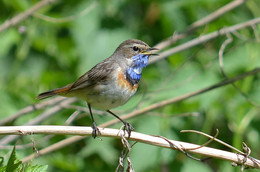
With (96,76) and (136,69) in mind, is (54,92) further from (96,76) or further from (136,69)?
(136,69)

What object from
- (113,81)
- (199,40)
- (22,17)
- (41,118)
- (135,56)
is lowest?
(113,81)

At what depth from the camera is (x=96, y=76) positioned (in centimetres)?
427

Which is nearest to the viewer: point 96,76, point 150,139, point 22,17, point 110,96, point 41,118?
point 150,139

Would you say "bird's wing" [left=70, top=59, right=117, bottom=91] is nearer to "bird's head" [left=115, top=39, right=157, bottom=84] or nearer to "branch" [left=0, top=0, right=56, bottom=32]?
"bird's head" [left=115, top=39, right=157, bottom=84]

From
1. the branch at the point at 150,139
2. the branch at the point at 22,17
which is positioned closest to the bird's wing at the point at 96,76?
the branch at the point at 22,17

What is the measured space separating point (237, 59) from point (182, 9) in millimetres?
→ 1067

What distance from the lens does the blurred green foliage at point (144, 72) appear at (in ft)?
16.0

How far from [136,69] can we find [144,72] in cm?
103

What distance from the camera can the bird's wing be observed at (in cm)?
425

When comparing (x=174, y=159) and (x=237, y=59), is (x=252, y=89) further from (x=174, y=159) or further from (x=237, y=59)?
(x=174, y=159)

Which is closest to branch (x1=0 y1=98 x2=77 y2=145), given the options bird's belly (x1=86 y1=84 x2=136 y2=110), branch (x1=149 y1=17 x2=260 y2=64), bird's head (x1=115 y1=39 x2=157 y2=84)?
bird's belly (x1=86 y1=84 x2=136 y2=110)

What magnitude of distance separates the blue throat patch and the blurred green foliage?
1.07 ft

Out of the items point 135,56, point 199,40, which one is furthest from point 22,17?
point 199,40

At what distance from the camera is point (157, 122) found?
4945 millimetres
